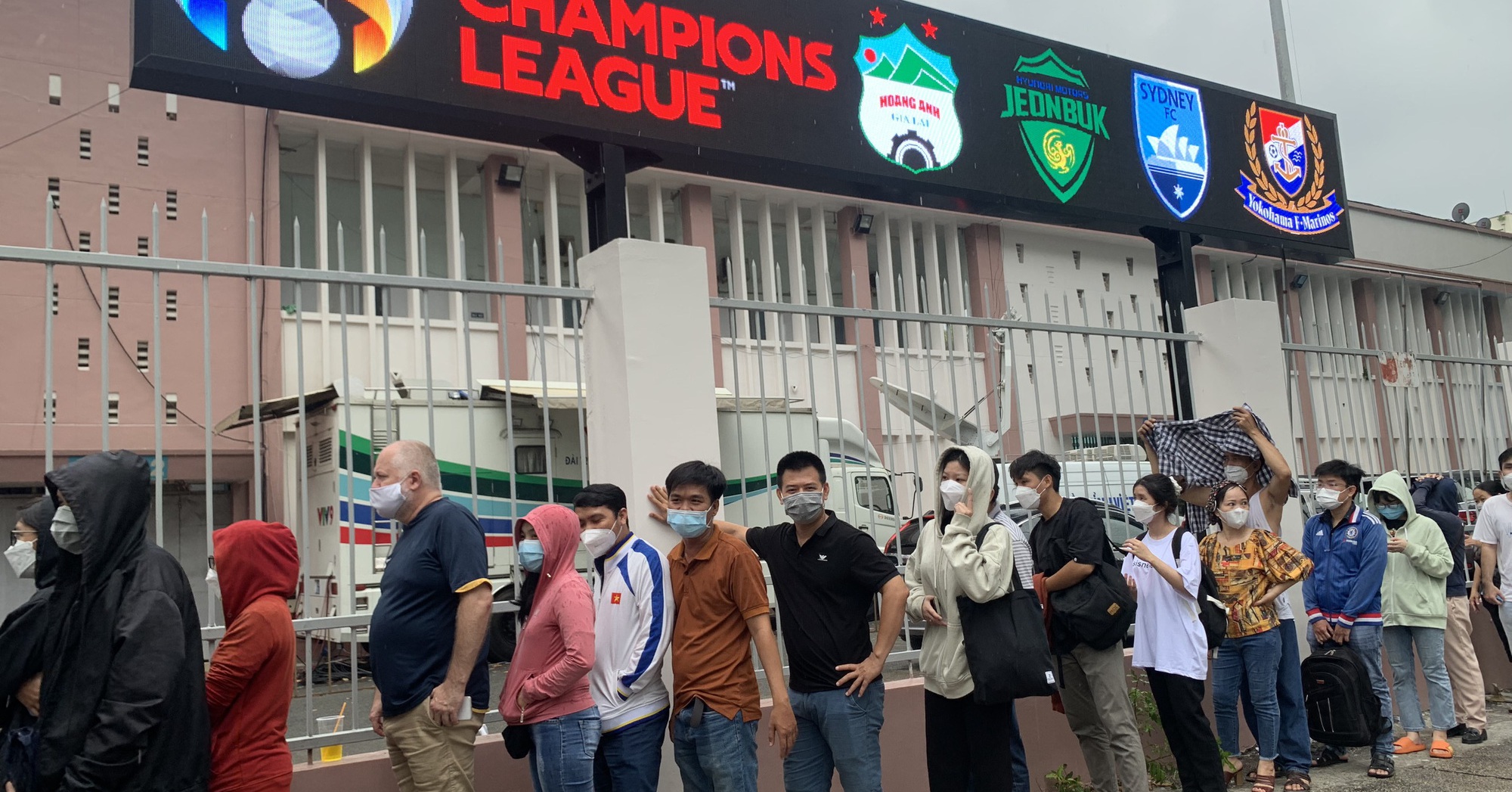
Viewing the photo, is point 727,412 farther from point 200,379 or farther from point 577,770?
point 200,379

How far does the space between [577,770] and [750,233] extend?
17.0 m

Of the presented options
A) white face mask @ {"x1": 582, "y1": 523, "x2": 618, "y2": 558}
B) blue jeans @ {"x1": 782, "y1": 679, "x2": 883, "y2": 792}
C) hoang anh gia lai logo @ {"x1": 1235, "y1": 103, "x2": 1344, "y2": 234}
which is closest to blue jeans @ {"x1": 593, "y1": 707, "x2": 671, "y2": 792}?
blue jeans @ {"x1": 782, "y1": 679, "x2": 883, "y2": 792}

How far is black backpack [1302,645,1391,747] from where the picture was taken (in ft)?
20.8

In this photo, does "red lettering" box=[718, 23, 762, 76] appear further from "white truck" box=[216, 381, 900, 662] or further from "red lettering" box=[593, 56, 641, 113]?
"white truck" box=[216, 381, 900, 662]

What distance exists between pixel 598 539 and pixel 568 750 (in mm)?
753

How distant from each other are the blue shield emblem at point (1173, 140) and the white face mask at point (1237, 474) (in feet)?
5.97

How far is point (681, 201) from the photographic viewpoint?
18547mm

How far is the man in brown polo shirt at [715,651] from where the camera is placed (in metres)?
4.06

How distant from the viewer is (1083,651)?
5.26 metres

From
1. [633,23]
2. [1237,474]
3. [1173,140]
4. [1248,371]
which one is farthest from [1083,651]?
[1173,140]

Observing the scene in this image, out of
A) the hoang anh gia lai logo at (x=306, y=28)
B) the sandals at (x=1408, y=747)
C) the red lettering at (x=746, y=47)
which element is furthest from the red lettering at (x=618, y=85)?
the sandals at (x=1408, y=747)

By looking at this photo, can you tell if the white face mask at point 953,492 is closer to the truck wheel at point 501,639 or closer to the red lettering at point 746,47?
the red lettering at point 746,47

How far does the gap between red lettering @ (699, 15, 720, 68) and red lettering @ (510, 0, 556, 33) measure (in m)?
0.74

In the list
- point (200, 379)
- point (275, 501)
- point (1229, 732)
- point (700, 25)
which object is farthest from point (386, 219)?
point (1229, 732)
